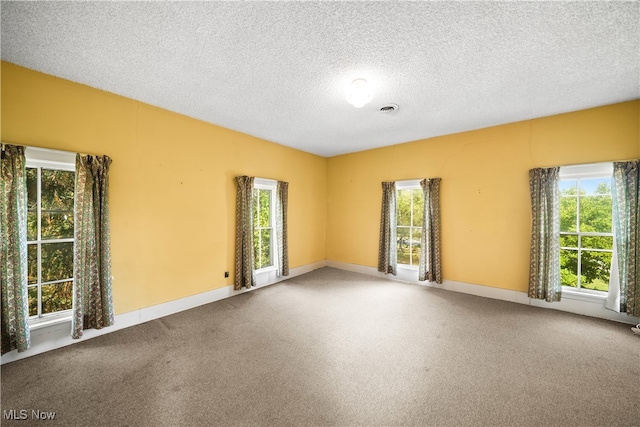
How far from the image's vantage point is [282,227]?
4562mm

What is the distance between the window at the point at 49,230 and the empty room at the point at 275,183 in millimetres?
24

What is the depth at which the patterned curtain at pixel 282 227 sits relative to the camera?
4.55 metres

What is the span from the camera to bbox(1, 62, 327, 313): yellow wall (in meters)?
2.28

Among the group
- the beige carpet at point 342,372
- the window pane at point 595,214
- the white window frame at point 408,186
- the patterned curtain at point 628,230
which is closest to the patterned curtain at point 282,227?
the beige carpet at point 342,372

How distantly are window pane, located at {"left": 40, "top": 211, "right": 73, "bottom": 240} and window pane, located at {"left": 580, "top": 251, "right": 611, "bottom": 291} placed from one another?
21.1 feet

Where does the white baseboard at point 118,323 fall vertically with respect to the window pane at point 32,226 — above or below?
below

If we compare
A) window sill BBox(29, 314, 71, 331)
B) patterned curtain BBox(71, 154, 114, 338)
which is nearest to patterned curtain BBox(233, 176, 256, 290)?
patterned curtain BBox(71, 154, 114, 338)

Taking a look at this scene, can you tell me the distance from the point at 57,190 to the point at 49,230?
42 centimetres

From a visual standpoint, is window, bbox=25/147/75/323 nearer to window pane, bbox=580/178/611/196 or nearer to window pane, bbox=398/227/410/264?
window pane, bbox=398/227/410/264

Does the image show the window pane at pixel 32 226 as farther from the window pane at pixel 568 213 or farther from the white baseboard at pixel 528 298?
the window pane at pixel 568 213

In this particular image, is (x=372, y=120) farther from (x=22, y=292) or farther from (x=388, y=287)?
(x=22, y=292)

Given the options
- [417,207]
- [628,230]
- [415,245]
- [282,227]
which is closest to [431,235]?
[415,245]

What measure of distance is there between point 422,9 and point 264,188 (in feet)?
11.5

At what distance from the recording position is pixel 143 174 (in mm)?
2914
